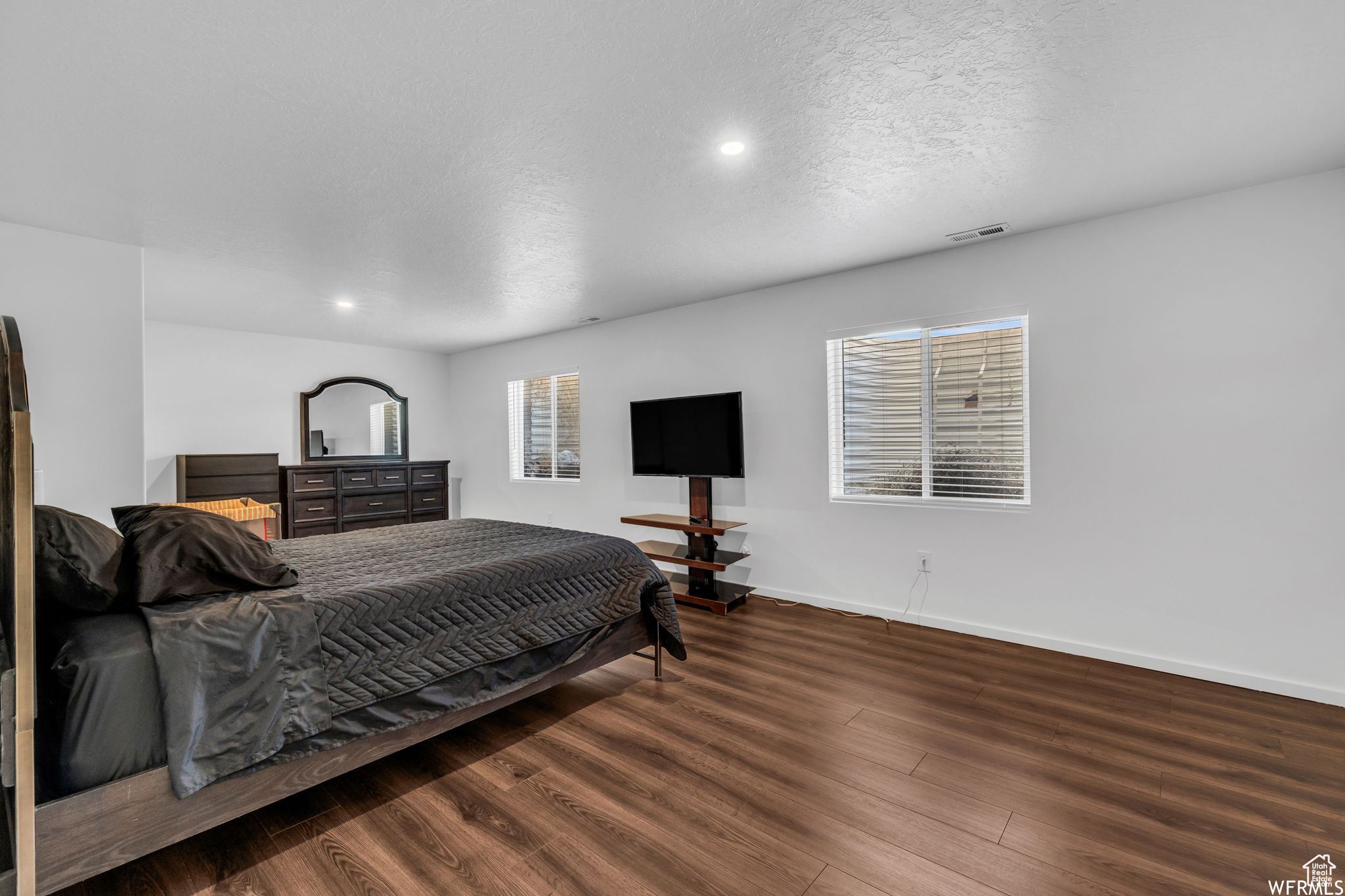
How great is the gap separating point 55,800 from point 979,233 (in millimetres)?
4374

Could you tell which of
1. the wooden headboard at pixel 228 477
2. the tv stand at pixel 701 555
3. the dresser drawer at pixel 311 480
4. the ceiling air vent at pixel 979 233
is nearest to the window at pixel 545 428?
the tv stand at pixel 701 555

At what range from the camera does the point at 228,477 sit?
5305 millimetres

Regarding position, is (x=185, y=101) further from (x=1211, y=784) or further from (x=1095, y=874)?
(x=1211, y=784)

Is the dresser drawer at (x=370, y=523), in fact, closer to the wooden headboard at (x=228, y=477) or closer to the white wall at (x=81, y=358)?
the wooden headboard at (x=228, y=477)

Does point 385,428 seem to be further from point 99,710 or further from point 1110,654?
point 1110,654

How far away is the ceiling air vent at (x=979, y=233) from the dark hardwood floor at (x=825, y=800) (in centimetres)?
247

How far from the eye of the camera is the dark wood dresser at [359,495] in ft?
18.3

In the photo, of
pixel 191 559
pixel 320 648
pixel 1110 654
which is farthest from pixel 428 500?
pixel 1110 654

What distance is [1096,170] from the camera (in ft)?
8.39

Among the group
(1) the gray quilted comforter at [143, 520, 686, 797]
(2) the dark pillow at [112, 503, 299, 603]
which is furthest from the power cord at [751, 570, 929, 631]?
(2) the dark pillow at [112, 503, 299, 603]

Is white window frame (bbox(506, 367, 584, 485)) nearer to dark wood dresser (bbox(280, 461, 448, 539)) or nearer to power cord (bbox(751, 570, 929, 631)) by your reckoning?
dark wood dresser (bbox(280, 461, 448, 539))

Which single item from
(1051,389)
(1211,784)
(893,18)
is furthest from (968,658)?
(893,18)

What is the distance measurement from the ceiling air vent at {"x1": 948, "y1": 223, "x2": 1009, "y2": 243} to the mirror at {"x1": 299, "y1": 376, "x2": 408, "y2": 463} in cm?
608

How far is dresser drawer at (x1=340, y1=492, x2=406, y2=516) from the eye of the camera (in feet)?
19.4
